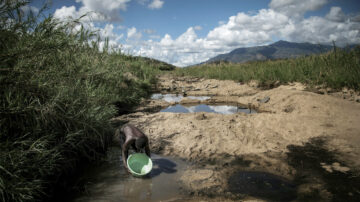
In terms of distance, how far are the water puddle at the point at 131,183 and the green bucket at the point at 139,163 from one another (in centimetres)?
10

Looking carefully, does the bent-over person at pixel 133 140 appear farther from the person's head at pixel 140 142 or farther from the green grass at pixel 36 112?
the green grass at pixel 36 112

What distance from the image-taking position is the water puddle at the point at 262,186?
2.25 metres

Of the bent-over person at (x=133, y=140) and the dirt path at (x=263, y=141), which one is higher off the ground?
the bent-over person at (x=133, y=140)

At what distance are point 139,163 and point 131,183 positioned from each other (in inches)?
10.7

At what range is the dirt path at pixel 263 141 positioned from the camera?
2684mm

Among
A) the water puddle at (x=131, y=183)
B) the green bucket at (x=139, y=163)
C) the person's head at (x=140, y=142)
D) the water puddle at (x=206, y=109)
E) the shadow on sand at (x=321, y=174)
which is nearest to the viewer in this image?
the shadow on sand at (x=321, y=174)

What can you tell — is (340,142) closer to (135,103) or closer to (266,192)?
(266,192)

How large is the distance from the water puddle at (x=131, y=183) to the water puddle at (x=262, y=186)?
0.63 m

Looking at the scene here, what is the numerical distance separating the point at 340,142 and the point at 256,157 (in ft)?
4.43

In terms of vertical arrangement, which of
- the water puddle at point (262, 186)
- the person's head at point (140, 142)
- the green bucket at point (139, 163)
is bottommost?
the water puddle at point (262, 186)

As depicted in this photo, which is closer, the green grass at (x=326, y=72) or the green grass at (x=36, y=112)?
the green grass at (x=36, y=112)

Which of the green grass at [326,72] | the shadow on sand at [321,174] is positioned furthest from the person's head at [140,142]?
the green grass at [326,72]

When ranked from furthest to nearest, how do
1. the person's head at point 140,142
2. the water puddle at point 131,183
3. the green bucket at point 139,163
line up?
the green bucket at point 139,163 < the person's head at point 140,142 < the water puddle at point 131,183

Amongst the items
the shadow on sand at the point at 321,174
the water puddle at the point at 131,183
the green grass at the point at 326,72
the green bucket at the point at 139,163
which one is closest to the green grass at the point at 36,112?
the water puddle at the point at 131,183
